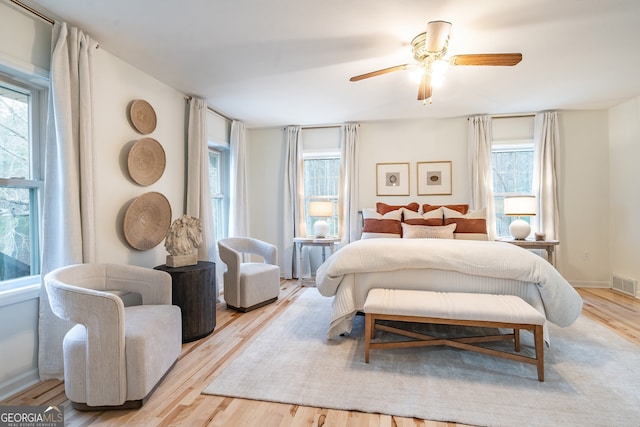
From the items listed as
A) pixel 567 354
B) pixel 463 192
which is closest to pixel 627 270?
pixel 463 192

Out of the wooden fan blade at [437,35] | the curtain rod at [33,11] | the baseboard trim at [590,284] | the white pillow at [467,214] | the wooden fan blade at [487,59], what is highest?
the curtain rod at [33,11]

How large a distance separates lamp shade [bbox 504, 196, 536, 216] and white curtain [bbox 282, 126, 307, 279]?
3030mm

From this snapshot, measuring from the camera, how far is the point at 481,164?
4.45 m

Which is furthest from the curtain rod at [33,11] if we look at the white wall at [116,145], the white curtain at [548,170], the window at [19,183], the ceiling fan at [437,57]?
the white curtain at [548,170]

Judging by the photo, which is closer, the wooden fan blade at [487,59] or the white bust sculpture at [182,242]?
the wooden fan blade at [487,59]

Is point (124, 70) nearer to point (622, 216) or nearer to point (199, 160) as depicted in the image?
point (199, 160)

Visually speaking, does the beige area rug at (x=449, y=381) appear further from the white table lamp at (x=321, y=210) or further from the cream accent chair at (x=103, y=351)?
the white table lamp at (x=321, y=210)

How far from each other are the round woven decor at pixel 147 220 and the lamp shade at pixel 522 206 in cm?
428

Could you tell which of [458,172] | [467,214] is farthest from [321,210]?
[458,172]

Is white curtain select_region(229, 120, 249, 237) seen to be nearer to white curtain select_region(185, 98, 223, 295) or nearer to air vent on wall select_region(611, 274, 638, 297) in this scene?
white curtain select_region(185, 98, 223, 295)

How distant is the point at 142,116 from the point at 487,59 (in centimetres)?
303

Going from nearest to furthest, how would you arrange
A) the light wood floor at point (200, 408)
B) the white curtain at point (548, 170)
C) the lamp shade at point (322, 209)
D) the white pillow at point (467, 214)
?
the light wood floor at point (200, 408) → the white pillow at point (467, 214) → the white curtain at point (548, 170) → the lamp shade at point (322, 209)

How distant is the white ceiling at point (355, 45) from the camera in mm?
2014

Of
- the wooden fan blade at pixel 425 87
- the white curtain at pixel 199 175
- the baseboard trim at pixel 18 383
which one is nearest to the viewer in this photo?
the baseboard trim at pixel 18 383
